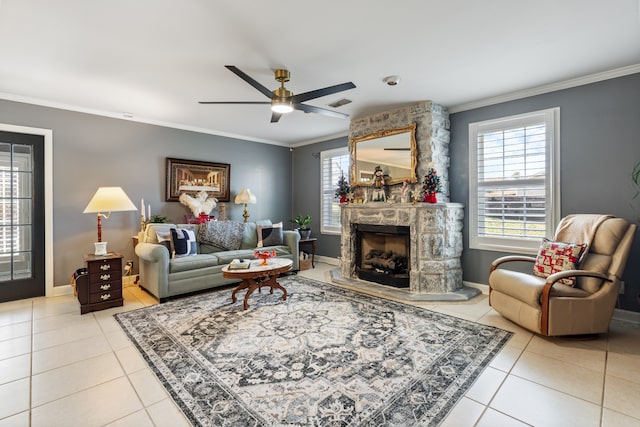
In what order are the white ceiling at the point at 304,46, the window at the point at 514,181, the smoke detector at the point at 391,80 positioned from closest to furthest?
the white ceiling at the point at 304,46
the smoke detector at the point at 391,80
the window at the point at 514,181

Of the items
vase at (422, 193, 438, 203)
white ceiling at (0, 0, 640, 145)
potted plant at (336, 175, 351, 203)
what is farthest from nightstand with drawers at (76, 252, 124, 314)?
vase at (422, 193, 438, 203)

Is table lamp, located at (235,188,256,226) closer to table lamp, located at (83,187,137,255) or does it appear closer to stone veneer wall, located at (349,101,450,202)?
table lamp, located at (83,187,137,255)

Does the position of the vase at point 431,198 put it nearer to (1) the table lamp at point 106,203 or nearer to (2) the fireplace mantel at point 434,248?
(2) the fireplace mantel at point 434,248

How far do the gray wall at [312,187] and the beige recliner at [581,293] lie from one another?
3513 mm

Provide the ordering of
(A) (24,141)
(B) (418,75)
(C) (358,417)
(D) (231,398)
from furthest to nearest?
(A) (24,141) < (B) (418,75) < (D) (231,398) < (C) (358,417)

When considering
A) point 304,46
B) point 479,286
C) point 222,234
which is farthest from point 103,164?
point 479,286

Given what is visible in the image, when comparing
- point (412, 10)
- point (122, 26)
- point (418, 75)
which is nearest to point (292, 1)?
point (412, 10)

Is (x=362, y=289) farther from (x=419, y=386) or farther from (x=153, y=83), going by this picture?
(x=153, y=83)

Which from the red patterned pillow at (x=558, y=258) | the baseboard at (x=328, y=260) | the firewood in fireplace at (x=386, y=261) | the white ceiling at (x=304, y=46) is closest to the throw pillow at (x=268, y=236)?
the baseboard at (x=328, y=260)

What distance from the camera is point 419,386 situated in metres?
1.97

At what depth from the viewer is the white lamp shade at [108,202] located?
11.7 ft

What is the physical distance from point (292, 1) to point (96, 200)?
3.24 metres

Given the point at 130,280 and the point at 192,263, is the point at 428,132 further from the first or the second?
the point at 130,280

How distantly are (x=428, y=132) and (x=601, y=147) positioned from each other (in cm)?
184
